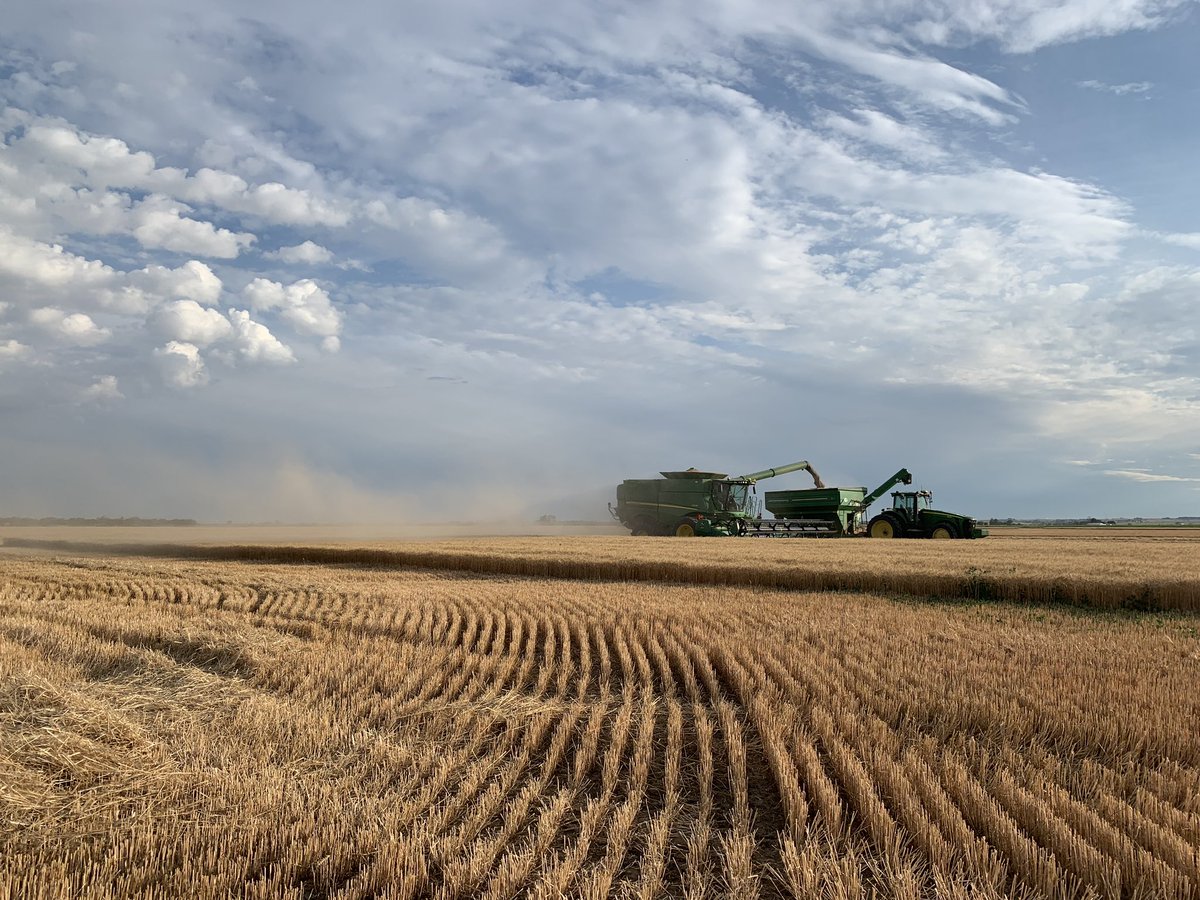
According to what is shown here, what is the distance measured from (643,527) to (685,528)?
230 centimetres

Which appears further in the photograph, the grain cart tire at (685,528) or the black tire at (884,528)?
the grain cart tire at (685,528)

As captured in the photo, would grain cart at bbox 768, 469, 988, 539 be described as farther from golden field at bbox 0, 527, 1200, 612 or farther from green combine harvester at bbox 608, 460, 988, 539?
golden field at bbox 0, 527, 1200, 612

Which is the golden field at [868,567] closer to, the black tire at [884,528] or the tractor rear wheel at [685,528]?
the black tire at [884,528]

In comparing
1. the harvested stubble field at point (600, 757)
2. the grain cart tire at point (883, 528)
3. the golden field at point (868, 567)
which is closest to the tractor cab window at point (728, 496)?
the grain cart tire at point (883, 528)

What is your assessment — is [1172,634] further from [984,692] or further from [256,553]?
[256,553]

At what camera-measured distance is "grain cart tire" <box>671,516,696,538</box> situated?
32.7 m

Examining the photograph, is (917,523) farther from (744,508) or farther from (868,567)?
(868,567)

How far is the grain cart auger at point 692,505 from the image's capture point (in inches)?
1293

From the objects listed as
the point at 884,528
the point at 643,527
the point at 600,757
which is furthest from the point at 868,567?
the point at 643,527

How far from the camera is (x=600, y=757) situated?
19.2 feet

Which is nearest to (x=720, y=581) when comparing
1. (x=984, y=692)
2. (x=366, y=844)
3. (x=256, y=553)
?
(x=984, y=692)

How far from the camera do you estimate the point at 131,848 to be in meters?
4.10

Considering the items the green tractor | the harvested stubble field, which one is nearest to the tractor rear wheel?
the green tractor

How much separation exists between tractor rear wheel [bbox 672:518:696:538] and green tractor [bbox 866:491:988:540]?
689 cm
